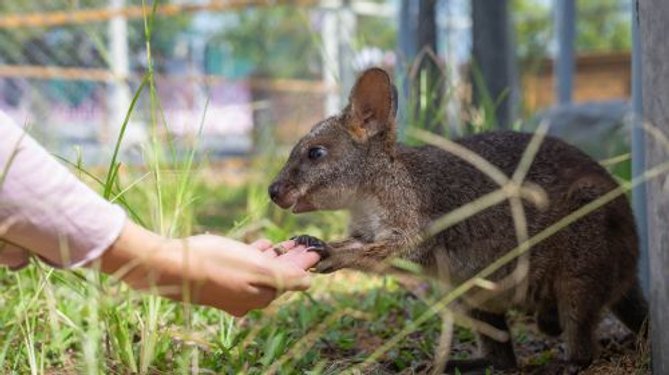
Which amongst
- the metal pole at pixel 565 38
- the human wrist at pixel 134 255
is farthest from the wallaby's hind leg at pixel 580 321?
the metal pole at pixel 565 38

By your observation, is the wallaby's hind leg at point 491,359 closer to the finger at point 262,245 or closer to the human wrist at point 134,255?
the finger at point 262,245

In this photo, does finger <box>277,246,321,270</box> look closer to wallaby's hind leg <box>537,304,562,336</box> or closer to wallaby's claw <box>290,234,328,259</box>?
wallaby's claw <box>290,234,328,259</box>

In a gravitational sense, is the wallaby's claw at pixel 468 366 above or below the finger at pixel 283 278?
below

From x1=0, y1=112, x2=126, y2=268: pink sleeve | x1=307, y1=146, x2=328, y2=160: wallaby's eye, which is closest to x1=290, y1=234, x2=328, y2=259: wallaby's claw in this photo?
x1=307, y1=146, x2=328, y2=160: wallaby's eye

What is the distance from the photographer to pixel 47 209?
1.74m

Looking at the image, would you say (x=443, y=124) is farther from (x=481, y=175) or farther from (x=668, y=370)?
(x=668, y=370)

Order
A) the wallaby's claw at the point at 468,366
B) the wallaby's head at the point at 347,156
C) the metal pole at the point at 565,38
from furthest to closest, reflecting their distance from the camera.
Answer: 1. the metal pole at the point at 565,38
2. the wallaby's head at the point at 347,156
3. the wallaby's claw at the point at 468,366

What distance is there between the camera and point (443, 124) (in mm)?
4309

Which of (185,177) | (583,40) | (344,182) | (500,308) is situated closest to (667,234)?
(500,308)

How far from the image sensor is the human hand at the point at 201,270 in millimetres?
1860

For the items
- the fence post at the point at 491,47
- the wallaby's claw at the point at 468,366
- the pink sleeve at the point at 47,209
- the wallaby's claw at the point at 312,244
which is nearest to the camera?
the pink sleeve at the point at 47,209

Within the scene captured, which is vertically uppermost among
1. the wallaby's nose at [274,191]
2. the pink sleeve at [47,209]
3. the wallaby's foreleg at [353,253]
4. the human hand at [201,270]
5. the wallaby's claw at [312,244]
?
the pink sleeve at [47,209]

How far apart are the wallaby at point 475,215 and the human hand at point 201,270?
0.68 meters

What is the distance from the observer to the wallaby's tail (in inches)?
120
